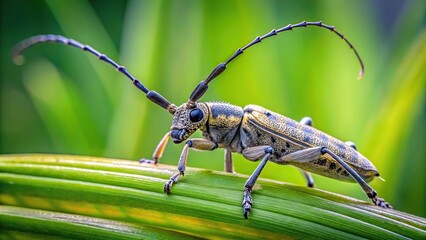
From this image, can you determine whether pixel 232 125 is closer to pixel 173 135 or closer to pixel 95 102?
pixel 173 135

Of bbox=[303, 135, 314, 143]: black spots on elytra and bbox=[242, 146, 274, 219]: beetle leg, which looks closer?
bbox=[242, 146, 274, 219]: beetle leg

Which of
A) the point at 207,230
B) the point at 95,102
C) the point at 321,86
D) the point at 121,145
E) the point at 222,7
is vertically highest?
the point at 222,7

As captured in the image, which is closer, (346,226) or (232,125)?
(346,226)

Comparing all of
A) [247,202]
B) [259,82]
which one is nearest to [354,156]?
[259,82]

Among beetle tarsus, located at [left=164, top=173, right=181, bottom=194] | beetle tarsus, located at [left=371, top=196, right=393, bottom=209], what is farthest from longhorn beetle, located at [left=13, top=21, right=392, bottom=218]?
beetle tarsus, located at [left=164, top=173, right=181, bottom=194]

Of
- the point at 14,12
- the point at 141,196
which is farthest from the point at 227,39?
the point at 14,12

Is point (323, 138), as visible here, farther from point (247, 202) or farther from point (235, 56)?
point (247, 202)

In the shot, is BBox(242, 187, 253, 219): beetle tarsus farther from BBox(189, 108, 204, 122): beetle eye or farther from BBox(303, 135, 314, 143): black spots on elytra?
BBox(303, 135, 314, 143): black spots on elytra
